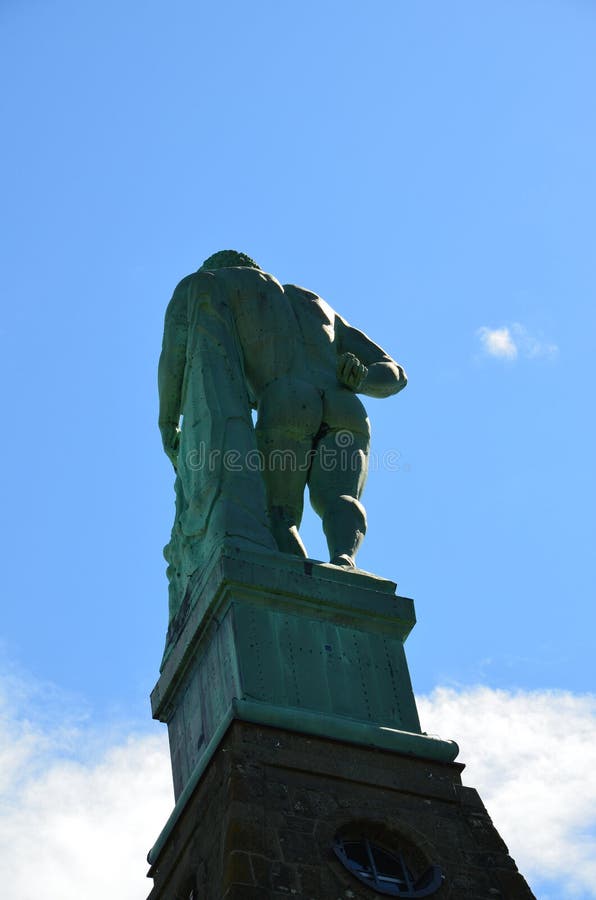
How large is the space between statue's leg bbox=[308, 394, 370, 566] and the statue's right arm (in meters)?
1.56

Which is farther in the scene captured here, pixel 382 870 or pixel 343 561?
pixel 343 561

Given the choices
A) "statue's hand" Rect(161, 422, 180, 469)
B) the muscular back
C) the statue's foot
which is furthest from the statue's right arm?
the statue's foot

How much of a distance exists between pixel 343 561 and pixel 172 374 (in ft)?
9.61

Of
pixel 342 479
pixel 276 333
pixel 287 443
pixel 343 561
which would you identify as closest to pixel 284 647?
pixel 343 561

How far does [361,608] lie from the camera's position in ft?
37.5

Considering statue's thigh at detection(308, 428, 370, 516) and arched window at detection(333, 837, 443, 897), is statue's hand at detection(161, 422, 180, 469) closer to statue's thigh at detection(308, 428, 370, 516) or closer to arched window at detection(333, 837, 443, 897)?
statue's thigh at detection(308, 428, 370, 516)

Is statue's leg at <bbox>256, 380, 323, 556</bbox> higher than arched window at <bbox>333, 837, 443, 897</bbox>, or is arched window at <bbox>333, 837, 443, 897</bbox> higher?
statue's leg at <bbox>256, 380, 323, 556</bbox>

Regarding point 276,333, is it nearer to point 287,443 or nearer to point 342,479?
point 287,443

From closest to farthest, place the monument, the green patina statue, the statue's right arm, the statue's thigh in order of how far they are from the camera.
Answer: the monument, the green patina statue, the statue's thigh, the statue's right arm

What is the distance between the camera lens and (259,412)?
44.1 feet

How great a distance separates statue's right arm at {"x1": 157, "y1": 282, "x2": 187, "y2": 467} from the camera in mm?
13836

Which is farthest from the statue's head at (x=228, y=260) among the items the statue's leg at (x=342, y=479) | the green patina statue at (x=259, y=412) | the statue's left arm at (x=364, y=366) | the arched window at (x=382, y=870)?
the arched window at (x=382, y=870)

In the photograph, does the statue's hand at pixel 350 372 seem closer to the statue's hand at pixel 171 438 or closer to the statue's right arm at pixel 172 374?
the statue's right arm at pixel 172 374

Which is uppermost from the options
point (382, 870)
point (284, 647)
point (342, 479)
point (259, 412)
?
point (259, 412)
